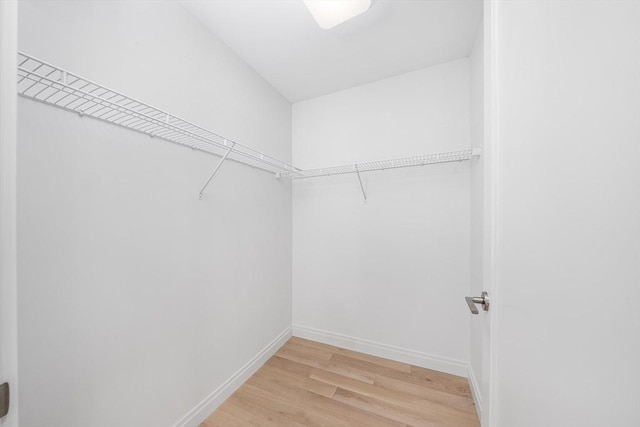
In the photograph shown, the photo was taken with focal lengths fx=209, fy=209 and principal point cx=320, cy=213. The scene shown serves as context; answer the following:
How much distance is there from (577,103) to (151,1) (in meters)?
1.76

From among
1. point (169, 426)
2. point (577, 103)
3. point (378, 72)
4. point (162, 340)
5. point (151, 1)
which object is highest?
point (378, 72)

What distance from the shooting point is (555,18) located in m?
0.46

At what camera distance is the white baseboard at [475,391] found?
1.28m

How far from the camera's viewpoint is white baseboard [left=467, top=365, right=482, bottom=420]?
4.19 ft

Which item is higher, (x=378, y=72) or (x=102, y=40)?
(x=378, y=72)

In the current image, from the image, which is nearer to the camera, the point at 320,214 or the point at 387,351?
the point at 387,351

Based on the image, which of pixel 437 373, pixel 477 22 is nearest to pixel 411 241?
pixel 437 373

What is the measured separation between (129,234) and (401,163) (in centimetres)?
183

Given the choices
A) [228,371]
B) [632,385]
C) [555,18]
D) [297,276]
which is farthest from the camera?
[297,276]

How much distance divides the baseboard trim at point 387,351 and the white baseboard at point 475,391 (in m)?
0.08

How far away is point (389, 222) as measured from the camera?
6.04ft

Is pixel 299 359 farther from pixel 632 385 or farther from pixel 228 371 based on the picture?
pixel 632 385

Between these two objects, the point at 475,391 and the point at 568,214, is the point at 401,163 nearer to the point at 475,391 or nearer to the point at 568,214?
the point at 568,214

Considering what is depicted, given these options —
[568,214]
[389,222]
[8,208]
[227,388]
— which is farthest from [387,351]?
[8,208]
